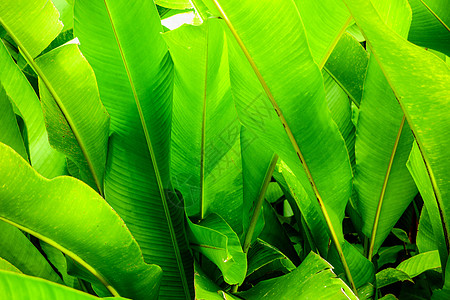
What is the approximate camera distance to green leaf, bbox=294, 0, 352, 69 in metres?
0.55

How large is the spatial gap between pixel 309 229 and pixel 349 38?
0.40 m

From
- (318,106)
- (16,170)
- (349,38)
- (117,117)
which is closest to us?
(16,170)

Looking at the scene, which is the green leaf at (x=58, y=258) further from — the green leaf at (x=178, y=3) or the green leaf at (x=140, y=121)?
the green leaf at (x=178, y=3)

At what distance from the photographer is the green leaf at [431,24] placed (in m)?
0.69

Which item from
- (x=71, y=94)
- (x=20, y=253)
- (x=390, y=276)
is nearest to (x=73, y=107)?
(x=71, y=94)

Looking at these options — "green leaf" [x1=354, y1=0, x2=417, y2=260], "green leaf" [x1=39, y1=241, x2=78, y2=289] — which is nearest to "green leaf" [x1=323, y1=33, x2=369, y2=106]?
"green leaf" [x1=354, y1=0, x2=417, y2=260]

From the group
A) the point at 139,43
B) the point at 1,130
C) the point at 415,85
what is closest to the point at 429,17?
the point at 415,85

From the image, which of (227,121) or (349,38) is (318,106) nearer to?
(227,121)

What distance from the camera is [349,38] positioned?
→ 0.78m

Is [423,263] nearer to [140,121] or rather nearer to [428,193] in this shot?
[428,193]

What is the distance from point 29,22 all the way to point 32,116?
195 mm

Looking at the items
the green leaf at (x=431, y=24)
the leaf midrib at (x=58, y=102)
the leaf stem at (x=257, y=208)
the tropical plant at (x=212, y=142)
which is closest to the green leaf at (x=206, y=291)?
the tropical plant at (x=212, y=142)

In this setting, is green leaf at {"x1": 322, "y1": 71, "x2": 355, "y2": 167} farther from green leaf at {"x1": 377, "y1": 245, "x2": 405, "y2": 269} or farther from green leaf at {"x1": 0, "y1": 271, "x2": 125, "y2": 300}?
green leaf at {"x1": 0, "y1": 271, "x2": 125, "y2": 300}

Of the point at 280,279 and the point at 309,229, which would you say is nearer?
the point at 280,279
